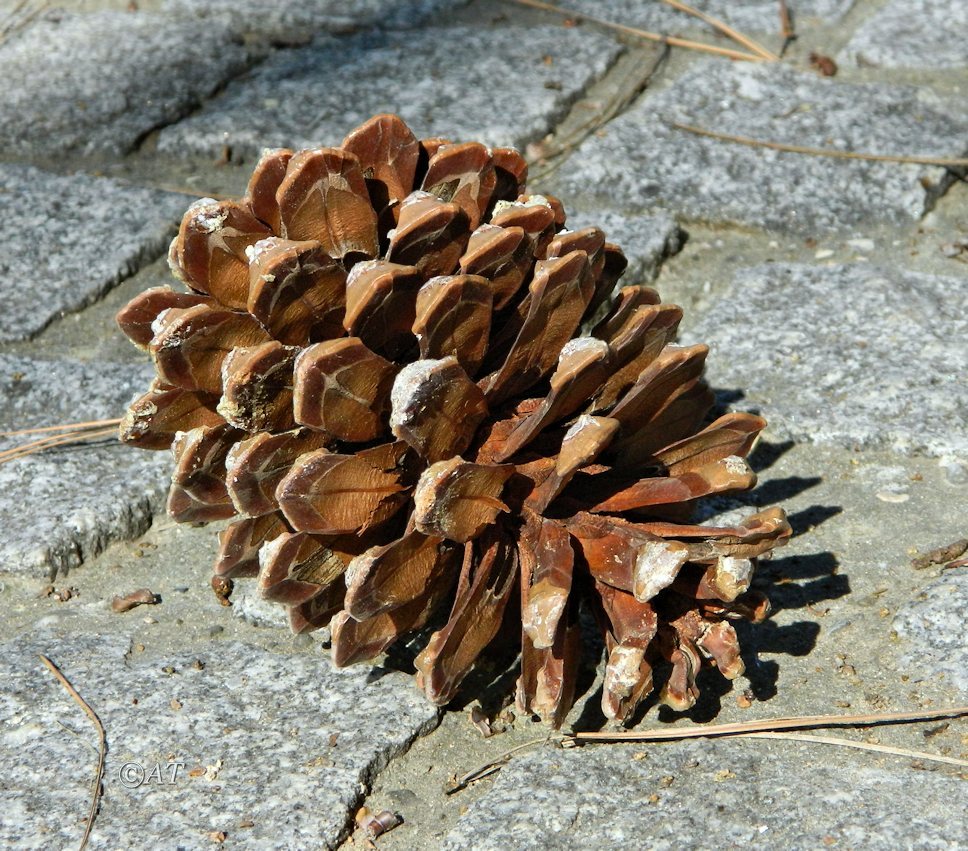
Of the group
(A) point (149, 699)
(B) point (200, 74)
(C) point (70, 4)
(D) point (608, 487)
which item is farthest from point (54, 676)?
(C) point (70, 4)

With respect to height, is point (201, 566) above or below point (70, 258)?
→ below

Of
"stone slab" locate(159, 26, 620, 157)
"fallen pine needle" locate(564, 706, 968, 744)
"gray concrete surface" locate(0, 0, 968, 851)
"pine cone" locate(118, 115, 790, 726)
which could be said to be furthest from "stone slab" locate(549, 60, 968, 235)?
"fallen pine needle" locate(564, 706, 968, 744)

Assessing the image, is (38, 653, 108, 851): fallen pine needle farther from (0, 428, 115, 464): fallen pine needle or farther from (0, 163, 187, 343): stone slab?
(0, 163, 187, 343): stone slab

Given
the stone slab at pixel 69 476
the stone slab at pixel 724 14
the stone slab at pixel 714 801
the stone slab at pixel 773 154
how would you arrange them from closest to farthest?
1. the stone slab at pixel 714 801
2. the stone slab at pixel 69 476
3. the stone slab at pixel 773 154
4. the stone slab at pixel 724 14

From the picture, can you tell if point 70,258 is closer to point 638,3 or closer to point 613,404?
point 613,404

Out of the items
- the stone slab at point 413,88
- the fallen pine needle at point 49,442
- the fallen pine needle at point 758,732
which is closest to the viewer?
the fallen pine needle at point 758,732
